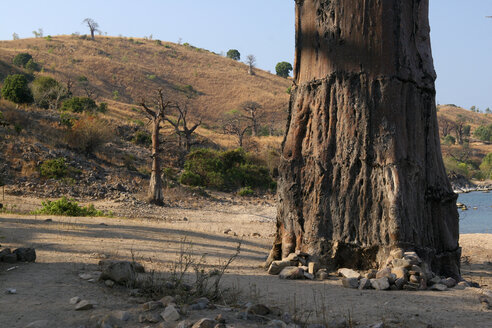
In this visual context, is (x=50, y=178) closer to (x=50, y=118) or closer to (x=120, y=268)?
(x=50, y=118)

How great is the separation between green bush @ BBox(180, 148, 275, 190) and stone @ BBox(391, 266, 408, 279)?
16.6m

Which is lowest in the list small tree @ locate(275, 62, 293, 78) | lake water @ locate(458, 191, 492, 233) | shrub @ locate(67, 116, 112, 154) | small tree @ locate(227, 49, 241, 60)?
lake water @ locate(458, 191, 492, 233)

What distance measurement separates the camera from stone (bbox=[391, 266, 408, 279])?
452 cm

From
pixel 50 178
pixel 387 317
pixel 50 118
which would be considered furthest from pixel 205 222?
pixel 50 118

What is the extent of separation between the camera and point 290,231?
19.3 ft

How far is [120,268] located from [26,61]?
5682cm

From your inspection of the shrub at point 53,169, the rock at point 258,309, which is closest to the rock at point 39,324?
the rock at point 258,309

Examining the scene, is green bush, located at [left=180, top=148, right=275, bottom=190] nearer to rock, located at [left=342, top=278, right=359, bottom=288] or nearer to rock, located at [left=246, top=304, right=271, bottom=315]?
rock, located at [left=342, top=278, right=359, bottom=288]

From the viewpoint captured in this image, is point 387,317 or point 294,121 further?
point 294,121

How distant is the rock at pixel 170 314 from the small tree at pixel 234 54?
91.0m

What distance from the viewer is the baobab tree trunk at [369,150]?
5312 millimetres

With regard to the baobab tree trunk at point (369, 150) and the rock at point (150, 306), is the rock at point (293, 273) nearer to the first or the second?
the baobab tree trunk at point (369, 150)

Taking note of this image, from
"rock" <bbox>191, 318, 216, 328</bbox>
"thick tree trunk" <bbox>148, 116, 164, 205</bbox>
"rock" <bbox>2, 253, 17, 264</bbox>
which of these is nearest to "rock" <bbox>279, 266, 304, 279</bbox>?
"rock" <bbox>191, 318, 216, 328</bbox>

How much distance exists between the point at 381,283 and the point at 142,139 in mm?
24508
